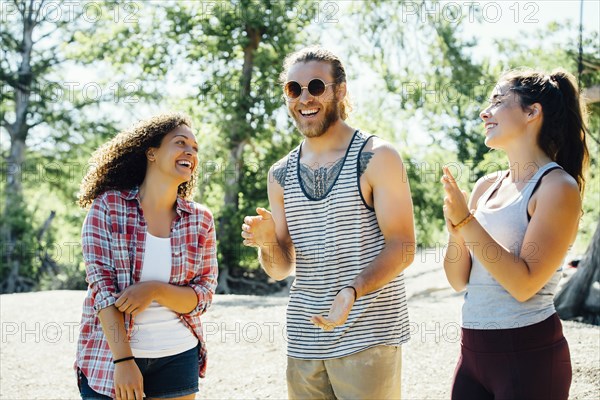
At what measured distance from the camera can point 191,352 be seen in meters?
2.80

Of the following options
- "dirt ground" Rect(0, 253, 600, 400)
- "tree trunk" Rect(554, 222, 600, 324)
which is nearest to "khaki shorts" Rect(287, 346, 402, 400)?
"dirt ground" Rect(0, 253, 600, 400)

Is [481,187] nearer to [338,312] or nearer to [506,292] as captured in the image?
[506,292]

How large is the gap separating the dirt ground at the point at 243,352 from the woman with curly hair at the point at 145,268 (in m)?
2.47

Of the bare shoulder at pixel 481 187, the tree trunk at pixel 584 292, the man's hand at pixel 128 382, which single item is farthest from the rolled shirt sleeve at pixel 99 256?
the tree trunk at pixel 584 292

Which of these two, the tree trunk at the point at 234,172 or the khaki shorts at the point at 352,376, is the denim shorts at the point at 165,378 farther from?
the tree trunk at the point at 234,172

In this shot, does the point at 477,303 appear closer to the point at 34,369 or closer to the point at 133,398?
the point at 133,398

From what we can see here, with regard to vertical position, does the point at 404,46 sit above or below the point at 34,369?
above

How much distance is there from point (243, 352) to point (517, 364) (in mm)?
4074

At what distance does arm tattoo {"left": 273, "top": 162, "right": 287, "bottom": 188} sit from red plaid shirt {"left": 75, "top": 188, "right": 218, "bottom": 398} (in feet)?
1.32

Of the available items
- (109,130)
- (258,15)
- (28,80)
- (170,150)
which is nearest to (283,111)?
(258,15)

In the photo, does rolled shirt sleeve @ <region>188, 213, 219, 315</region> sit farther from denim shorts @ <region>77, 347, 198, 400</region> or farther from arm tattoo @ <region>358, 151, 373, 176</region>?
arm tattoo @ <region>358, 151, 373, 176</region>

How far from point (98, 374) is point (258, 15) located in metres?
12.1

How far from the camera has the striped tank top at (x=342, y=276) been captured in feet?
8.08

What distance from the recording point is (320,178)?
102 inches
